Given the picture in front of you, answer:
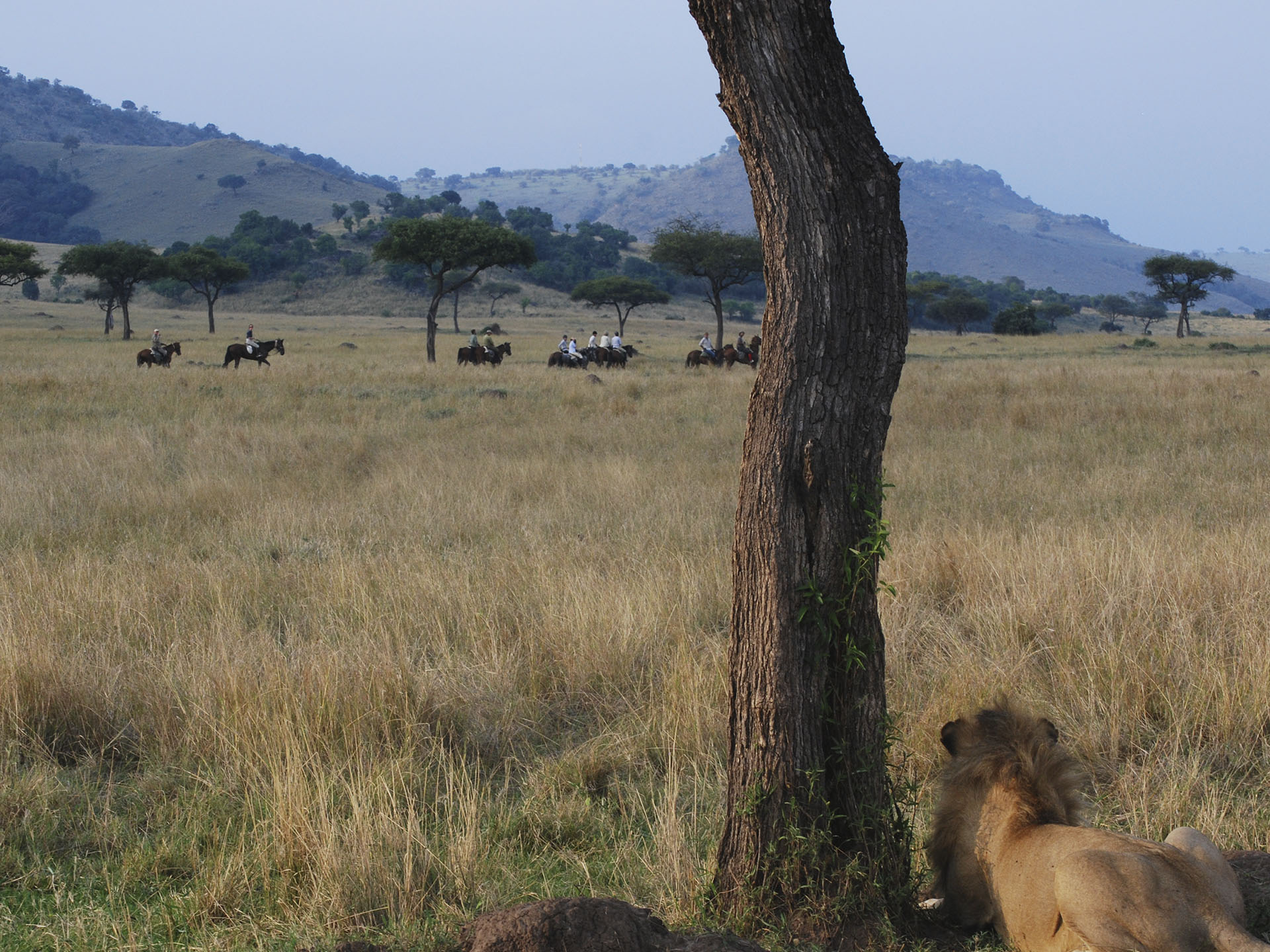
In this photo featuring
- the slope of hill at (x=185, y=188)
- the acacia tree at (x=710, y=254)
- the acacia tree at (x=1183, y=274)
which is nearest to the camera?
the acacia tree at (x=710, y=254)

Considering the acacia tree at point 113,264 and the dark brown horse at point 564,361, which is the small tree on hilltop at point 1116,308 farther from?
the acacia tree at point 113,264

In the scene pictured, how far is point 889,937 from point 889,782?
0.45 meters

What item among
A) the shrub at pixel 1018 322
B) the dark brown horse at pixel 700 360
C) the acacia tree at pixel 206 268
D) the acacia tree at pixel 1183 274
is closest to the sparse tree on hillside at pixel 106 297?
the acacia tree at pixel 206 268

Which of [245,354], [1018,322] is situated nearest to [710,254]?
[245,354]

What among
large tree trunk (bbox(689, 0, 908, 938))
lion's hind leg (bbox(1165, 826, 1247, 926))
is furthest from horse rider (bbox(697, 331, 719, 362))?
lion's hind leg (bbox(1165, 826, 1247, 926))

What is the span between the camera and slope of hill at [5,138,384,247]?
151 metres

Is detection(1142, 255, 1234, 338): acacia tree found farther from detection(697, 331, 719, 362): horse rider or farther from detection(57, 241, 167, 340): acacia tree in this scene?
detection(57, 241, 167, 340): acacia tree

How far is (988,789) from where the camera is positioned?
2600mm

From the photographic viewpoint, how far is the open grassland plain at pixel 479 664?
320 cm

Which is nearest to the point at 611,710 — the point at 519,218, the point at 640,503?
the point at 640,503

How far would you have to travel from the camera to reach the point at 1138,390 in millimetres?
18250

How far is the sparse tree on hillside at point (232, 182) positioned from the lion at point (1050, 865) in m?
178

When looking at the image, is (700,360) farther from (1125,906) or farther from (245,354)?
(1125,906)

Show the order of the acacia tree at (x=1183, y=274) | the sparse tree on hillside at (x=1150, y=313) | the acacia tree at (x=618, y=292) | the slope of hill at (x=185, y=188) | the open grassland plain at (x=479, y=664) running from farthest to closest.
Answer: the slope of hill at (x=185, y=188) < the sparse tree on hillside at (x=1150, y=313) < the acacia tree at (x=1183, y=274) < the acacia tree at (x=618, y=292) < the open grassland plain at (x=479, y=664)
